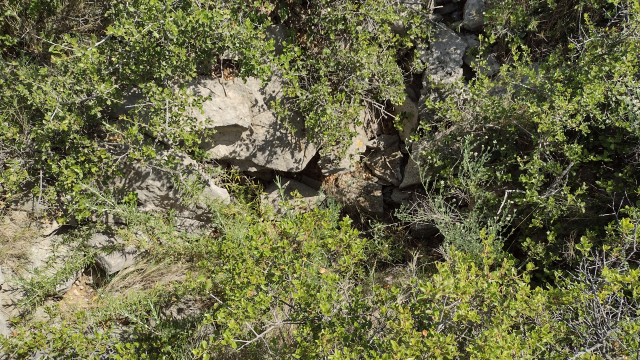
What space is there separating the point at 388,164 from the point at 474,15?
1643 millimetres

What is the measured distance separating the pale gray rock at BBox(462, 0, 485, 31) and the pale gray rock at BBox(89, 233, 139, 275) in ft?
12.5

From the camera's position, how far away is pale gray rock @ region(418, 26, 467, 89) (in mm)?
4090

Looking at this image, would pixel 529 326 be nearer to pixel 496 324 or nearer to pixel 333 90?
pixel 496 324

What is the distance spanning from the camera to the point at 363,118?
4.47 meters

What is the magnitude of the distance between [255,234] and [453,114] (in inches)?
80.3

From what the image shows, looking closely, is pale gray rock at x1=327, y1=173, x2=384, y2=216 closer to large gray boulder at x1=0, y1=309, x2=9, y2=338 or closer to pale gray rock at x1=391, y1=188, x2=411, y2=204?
pale gray rock at x1=391, y1=188, x2=411, y2=204

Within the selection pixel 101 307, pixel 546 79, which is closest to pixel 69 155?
pixel 101 307

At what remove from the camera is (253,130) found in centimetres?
429

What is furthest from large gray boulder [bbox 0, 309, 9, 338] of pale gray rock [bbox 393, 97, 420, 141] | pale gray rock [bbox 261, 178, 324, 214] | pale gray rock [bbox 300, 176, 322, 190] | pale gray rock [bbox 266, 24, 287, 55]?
pale gray rock [bbox 393, 97, 420, 141]

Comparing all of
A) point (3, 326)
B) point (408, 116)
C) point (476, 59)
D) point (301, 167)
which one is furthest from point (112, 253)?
point (476, 59)

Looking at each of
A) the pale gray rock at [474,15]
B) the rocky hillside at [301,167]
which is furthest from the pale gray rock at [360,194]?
the pale gray rock at [474,15]

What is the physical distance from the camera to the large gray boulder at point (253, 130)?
412 centimetres

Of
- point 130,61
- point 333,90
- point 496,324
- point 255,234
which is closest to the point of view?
point 496,324

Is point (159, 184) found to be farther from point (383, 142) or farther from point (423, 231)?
point (423, 231)
